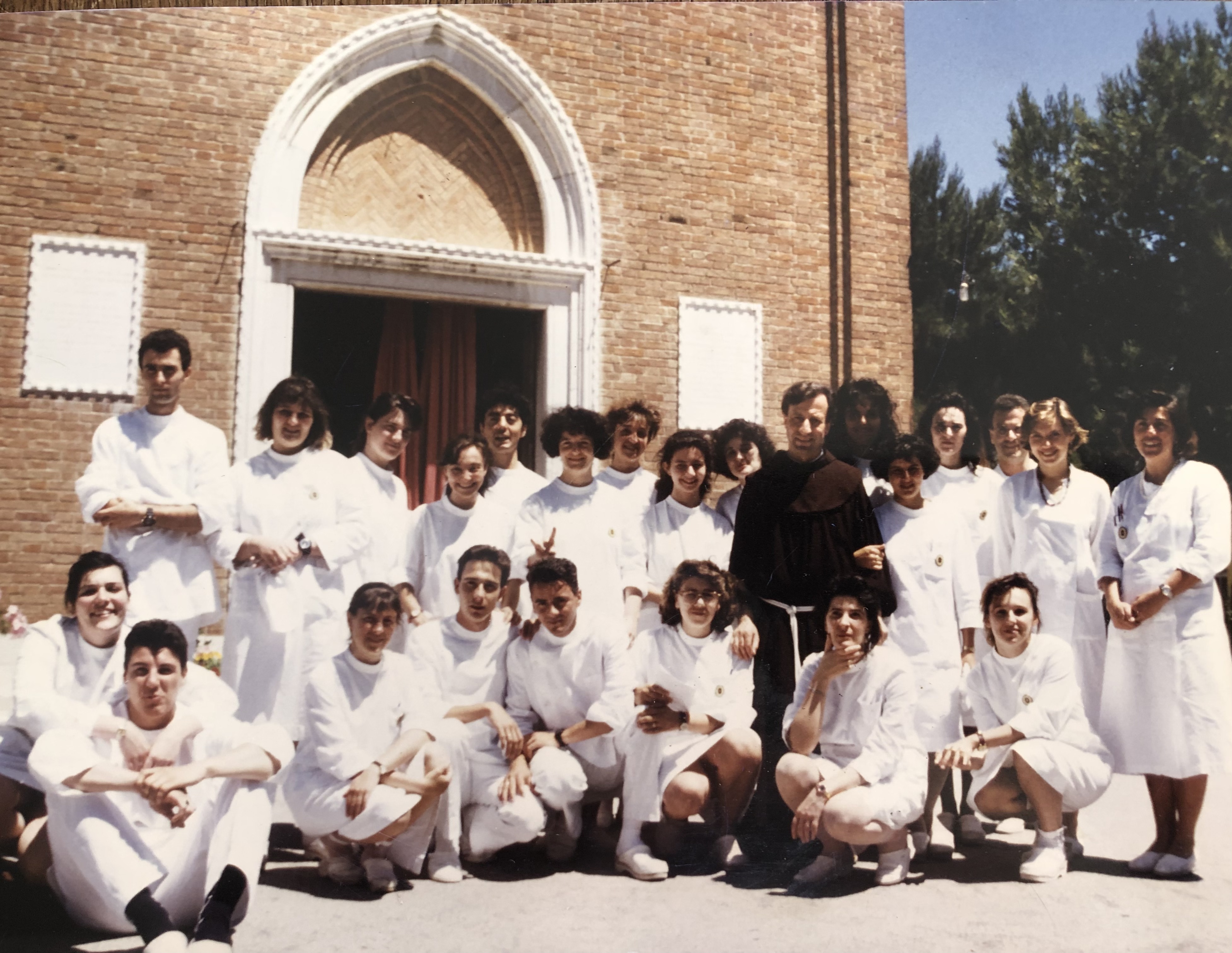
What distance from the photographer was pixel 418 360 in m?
4.11

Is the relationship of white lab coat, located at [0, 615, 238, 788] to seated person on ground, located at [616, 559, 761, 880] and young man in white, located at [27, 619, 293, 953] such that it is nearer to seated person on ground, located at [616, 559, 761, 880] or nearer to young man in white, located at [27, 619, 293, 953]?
young man in white, located at [27, 619, 293, 953]

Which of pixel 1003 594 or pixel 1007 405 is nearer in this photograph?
pixel 1003 594

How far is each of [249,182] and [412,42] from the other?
1051 millimetres

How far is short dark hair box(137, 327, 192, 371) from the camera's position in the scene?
11.5 ft

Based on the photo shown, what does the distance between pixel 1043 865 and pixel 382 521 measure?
2.48 meters

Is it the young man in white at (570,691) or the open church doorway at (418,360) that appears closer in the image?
the young man in white at (570,691)

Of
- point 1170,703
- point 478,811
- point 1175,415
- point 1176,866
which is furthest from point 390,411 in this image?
point 1176,866

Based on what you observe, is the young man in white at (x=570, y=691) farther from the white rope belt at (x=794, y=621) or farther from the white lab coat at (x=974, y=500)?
the white lab coat at (x=974, y=500)

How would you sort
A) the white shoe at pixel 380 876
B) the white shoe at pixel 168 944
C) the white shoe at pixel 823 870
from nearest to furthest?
the white shoe at pixel 168 944, the white shoe at pixel 380 876, the white shoe at pixel 823 870

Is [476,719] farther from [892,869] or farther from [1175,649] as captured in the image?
[1175,649]

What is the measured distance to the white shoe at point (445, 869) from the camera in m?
3.16

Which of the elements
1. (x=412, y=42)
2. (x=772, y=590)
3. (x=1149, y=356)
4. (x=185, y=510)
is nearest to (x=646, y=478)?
(x=772, y=590)

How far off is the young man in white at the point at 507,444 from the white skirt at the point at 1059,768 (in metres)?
1.82

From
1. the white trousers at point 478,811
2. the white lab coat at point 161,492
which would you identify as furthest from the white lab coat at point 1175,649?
the white lab coat at point 161,492
